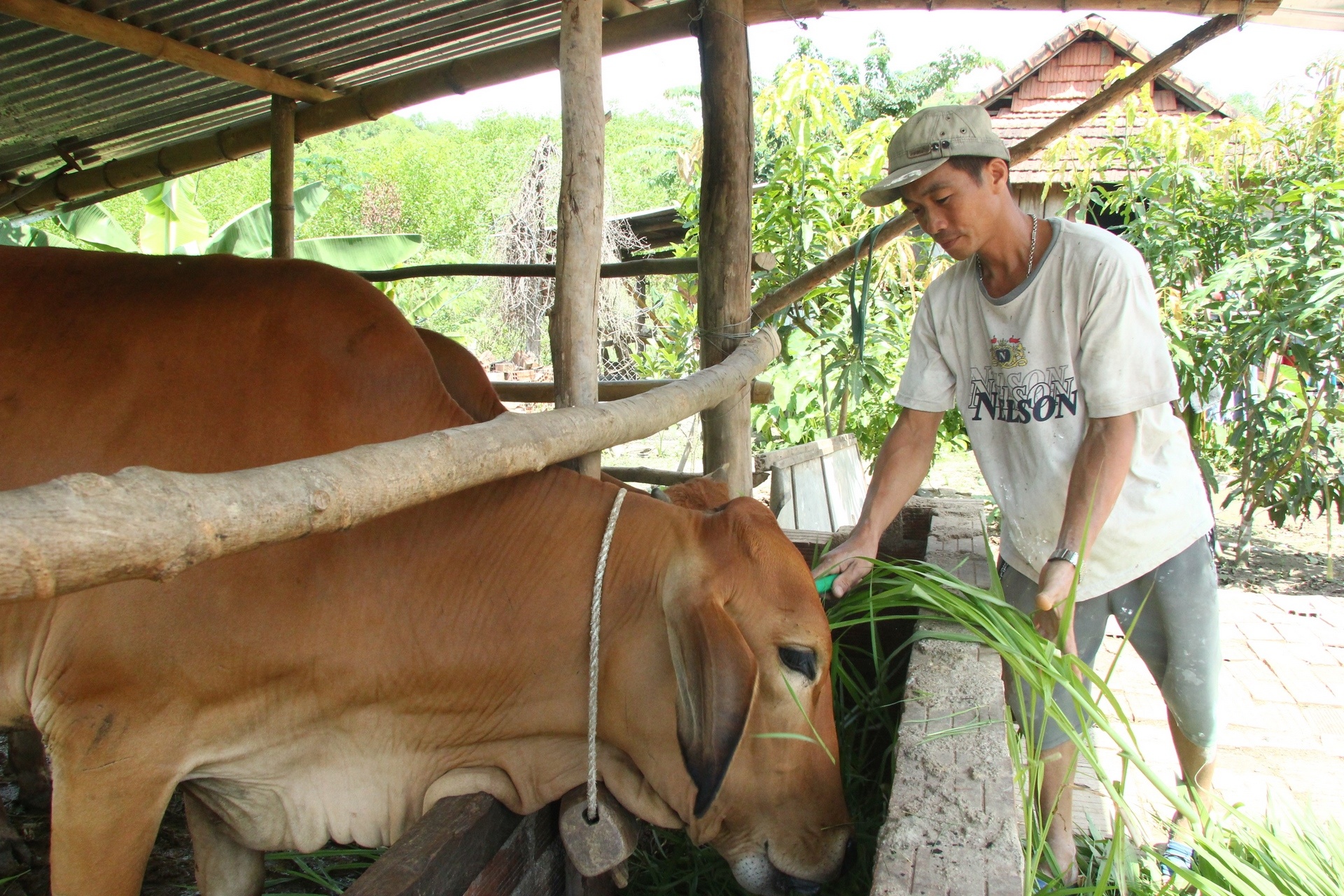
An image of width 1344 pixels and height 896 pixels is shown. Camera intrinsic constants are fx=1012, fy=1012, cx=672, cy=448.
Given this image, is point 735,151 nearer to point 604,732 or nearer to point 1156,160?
point 604,732

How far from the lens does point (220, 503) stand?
3.55 ft

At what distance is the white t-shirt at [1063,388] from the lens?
239 cm

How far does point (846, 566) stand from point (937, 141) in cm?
104

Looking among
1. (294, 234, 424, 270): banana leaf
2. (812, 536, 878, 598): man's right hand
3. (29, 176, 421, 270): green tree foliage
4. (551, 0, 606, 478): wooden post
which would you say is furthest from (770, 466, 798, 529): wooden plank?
(294, 234, 424, 270): banana leaf

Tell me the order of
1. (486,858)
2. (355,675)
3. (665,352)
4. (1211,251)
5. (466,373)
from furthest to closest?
1. (665,352)
2. (1211,251)
3. (466,373)
4. (355,675)
5. (486,858)

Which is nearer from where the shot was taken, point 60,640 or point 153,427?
point 60,640

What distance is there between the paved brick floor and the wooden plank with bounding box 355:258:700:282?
2.47 m

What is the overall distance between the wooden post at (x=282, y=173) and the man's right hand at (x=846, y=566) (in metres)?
3.22

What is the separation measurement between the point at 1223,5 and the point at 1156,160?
4.46m

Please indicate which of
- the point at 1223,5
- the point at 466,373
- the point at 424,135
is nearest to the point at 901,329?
the point at 1223,5

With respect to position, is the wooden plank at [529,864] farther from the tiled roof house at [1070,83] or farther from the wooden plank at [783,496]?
the tiled roof house at [1070,83]

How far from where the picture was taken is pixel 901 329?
7.27m

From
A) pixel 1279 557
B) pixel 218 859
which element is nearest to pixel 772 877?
pixel 218 859

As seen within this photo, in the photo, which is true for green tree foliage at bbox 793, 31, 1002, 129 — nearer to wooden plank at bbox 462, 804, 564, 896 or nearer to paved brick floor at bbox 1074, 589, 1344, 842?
paved brick floor at bbox 1074, 589, 1344, 842
